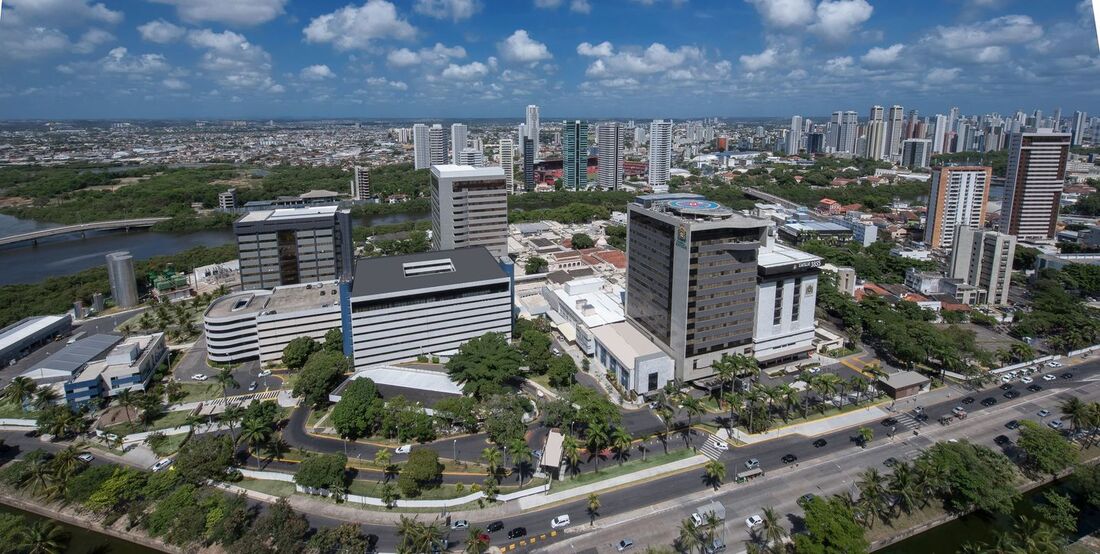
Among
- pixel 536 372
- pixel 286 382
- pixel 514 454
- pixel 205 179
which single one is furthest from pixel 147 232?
pixel 514 454

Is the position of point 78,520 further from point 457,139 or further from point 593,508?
point 457,139

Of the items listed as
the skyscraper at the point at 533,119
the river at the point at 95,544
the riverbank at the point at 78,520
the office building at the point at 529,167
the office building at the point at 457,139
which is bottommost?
the river at the point at 95,544

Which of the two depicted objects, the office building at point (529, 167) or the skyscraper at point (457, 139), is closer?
the office building at point (529, 167)

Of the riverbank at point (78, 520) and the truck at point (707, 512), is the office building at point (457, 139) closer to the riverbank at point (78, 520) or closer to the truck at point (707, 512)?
the riverbank at point (78, 520)

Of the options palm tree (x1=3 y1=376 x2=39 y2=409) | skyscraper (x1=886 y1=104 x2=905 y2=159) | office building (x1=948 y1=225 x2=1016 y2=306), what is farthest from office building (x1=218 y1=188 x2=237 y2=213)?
skyscraper (x1=886 y1=104 x2=905 y2=159)

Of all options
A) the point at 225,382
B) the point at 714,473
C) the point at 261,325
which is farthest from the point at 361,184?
the point at 714,473

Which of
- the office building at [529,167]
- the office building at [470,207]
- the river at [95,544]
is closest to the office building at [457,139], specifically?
the office building at [529,167]
